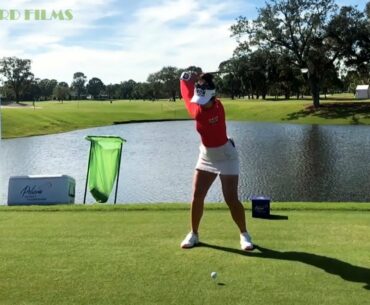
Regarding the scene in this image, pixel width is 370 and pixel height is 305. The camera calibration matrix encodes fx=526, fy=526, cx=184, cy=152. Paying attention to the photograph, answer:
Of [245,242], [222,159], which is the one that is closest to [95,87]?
[222,159]

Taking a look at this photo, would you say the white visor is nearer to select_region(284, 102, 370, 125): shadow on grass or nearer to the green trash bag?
the green trash bag

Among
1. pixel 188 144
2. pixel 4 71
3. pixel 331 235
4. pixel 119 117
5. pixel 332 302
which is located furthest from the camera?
pixel 4 71

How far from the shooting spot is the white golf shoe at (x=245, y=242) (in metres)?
5.58

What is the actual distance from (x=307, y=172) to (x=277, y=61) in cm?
4369

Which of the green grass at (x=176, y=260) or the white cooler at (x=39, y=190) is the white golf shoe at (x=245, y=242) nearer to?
the green grass at (x=176, y=260)

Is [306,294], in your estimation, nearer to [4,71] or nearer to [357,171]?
[357,171]

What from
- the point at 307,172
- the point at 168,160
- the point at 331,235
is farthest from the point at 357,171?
the point at 331,235

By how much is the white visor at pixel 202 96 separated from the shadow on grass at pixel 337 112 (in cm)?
4769

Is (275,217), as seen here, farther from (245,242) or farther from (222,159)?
(222,159)

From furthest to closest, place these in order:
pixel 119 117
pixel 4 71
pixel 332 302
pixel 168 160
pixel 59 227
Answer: pixel 4 71
pixel 119 117
pixel 168 160
pixel 59 227
pixel 332 302

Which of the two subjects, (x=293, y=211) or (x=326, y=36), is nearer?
(x=293, y=211)

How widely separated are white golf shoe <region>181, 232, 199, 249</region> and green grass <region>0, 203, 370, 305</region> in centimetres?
10

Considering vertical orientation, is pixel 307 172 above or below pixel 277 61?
below

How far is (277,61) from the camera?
6062 cm
